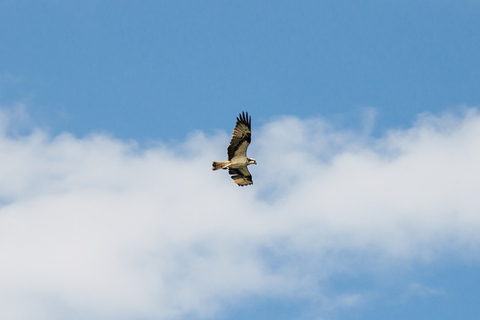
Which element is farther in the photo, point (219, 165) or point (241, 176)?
point (241, 176)

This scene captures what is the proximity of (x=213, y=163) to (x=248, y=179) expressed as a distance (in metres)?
5.59

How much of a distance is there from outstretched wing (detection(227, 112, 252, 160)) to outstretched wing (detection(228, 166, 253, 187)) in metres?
3.36

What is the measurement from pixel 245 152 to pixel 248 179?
5007mm

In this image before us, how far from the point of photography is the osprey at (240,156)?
106 m

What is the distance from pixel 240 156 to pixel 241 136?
9.10 ft

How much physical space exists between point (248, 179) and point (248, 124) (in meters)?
8.25

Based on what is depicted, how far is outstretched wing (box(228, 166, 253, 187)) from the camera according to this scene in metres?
111

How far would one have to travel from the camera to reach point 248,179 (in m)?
112

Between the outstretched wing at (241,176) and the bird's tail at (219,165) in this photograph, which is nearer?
the bird's tail at (219,165)

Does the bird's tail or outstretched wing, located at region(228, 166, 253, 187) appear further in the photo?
outstretched wing, located at region(228, 166, 253, 187)

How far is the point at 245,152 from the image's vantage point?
108m

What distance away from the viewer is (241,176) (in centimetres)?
11200

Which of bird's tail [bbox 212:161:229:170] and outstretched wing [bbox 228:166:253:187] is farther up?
outstretched wing [bbox 228:166:253:187]

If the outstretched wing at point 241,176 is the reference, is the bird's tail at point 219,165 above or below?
below
